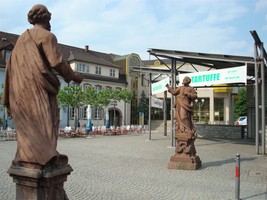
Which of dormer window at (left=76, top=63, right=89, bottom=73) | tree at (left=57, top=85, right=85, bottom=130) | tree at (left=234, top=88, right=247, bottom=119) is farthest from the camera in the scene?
tree at (left=234, top=88, right=247, bottom=119)

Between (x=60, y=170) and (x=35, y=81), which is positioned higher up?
(x=35, y=81)

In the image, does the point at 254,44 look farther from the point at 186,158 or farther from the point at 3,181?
the point at 3,181

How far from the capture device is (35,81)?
3.11 m

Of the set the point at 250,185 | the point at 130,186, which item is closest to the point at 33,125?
the point at 130,186

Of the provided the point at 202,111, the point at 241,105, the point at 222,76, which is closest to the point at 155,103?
the point at 222,76

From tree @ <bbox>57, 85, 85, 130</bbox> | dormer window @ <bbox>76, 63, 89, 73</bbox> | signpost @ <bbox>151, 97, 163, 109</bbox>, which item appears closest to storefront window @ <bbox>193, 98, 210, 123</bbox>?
dormer window @ <bbox>76, 63, 89, 73</bbox>

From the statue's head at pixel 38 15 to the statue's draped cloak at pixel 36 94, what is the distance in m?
0.11

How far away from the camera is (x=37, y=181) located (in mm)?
3035

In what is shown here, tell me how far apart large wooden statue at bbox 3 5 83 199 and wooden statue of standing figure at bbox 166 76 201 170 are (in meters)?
6.83

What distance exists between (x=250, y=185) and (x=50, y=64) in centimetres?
615

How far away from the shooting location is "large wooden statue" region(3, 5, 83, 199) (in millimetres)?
3045

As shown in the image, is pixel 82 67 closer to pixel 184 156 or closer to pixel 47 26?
pixel 184 156

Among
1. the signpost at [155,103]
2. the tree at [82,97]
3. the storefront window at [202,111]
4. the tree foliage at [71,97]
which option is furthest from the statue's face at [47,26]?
the storefront window at [202,111]

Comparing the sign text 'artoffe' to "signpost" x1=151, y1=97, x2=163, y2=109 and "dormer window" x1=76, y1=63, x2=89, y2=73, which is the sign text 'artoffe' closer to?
"signpost" x1=151, y1=97, x2=163, y2=109
